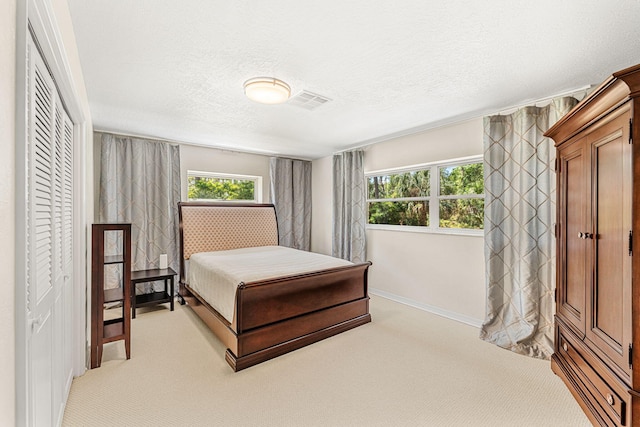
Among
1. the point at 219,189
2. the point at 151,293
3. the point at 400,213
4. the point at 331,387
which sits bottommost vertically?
the point at 331,387

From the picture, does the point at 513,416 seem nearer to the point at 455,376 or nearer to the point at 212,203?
the point at 455,376

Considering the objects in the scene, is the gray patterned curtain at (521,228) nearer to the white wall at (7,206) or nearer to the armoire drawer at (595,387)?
the armoire drawer at (595,387)

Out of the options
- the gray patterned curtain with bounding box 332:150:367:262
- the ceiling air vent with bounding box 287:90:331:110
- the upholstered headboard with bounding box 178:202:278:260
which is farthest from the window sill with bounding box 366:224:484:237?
the ceiling air vent with bounding box 287:90:331:110

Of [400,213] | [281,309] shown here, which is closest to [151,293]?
[281,309]

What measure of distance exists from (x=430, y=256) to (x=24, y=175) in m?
3.73

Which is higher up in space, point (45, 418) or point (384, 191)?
point (384, 191)

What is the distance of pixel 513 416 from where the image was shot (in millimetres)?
1863

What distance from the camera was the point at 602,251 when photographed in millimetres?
1697

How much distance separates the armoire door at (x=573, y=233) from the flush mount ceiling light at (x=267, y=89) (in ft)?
7.02

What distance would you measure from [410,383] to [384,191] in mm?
2794

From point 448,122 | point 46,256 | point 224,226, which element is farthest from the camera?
point 224,226

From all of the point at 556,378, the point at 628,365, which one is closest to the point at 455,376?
the point at 556,378

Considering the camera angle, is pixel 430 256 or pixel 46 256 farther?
pixel 430 256

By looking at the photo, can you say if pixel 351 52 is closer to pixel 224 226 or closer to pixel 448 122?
pixel 448 122
